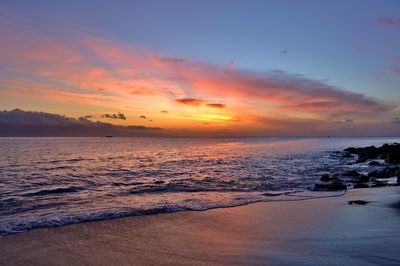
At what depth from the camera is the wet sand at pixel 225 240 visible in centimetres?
733

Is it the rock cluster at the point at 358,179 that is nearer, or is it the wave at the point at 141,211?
the wave at the point at 141,211

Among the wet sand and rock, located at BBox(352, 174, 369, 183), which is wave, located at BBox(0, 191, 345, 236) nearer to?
the wet sand

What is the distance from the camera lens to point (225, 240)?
884cm

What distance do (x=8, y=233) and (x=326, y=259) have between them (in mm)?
9768

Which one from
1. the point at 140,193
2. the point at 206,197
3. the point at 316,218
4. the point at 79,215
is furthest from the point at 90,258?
the point at 140,193

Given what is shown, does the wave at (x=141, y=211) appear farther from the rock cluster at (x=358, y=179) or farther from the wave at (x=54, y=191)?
the wave at (x=54, y=191)

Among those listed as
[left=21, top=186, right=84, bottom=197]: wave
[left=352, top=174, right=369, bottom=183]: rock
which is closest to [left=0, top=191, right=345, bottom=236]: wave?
[left=352, top=174, right=369, bottom=183]: rock

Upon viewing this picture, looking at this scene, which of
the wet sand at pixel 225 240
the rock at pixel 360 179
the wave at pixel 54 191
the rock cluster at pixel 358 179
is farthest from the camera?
the rock at pixel 360 179

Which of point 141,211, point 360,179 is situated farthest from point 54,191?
point 360,179

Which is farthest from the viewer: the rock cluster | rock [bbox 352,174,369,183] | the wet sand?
rock [bbox 352,174,369,183]

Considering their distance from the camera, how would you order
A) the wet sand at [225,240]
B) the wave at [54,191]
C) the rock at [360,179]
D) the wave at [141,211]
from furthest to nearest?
the rock at [360,179] < the wave at [54,191] < the wave at [141,211] < the wet sand at [225,240]

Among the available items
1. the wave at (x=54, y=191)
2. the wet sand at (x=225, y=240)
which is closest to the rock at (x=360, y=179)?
the wet sand at (x=225, y=240)

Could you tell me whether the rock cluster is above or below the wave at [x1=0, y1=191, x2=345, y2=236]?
above

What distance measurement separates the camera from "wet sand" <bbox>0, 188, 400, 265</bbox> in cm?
733
